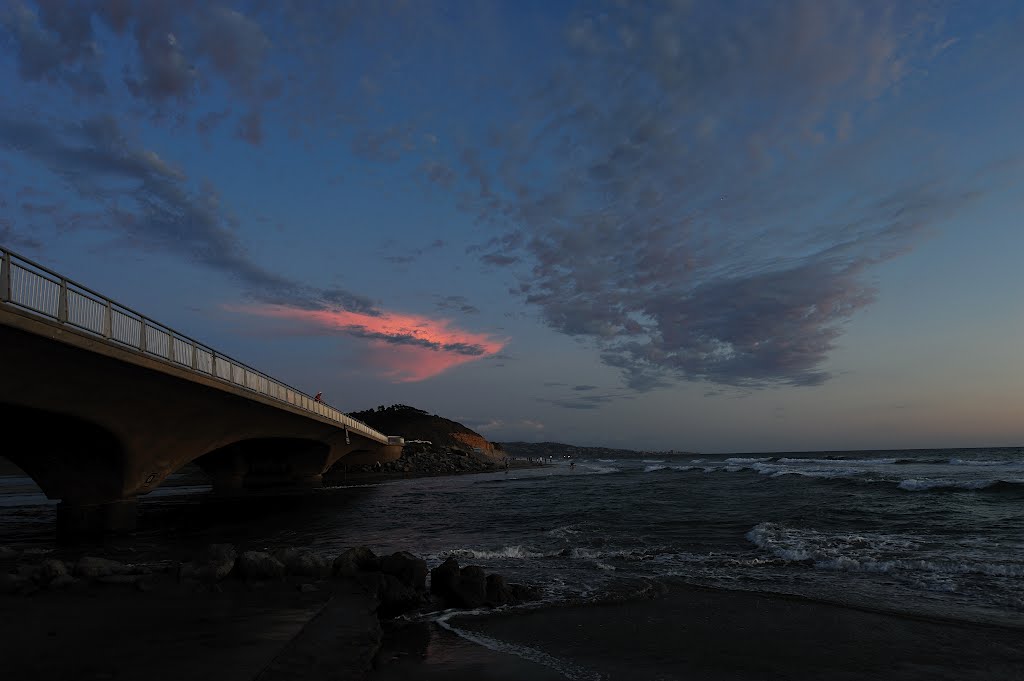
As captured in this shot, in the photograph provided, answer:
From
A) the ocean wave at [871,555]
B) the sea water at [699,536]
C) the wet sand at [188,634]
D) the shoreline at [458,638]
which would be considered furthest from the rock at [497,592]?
the ocean wave at [871,555]

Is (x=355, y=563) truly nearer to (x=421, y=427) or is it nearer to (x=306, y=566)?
(x=306, y=566)

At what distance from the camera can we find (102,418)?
65.0 ft

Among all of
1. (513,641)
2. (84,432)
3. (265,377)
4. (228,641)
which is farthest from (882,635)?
(265,377)

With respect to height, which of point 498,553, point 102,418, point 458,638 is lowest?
point 498,553

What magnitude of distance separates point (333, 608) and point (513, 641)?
2.95 metres

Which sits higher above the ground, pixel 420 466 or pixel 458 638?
pixel 458 638

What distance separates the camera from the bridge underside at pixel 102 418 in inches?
618

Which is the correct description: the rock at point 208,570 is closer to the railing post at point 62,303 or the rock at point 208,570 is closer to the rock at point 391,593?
the rock at point 391,593

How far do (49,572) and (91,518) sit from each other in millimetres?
13525

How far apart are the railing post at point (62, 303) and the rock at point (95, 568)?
256 inches

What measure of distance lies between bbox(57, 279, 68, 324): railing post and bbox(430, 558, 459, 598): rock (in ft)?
38.6

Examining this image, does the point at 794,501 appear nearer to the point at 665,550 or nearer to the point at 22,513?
the point at 665,550

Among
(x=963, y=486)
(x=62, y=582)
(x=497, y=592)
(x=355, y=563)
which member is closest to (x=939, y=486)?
(x=963, y=486)

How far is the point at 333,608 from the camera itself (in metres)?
9.34
